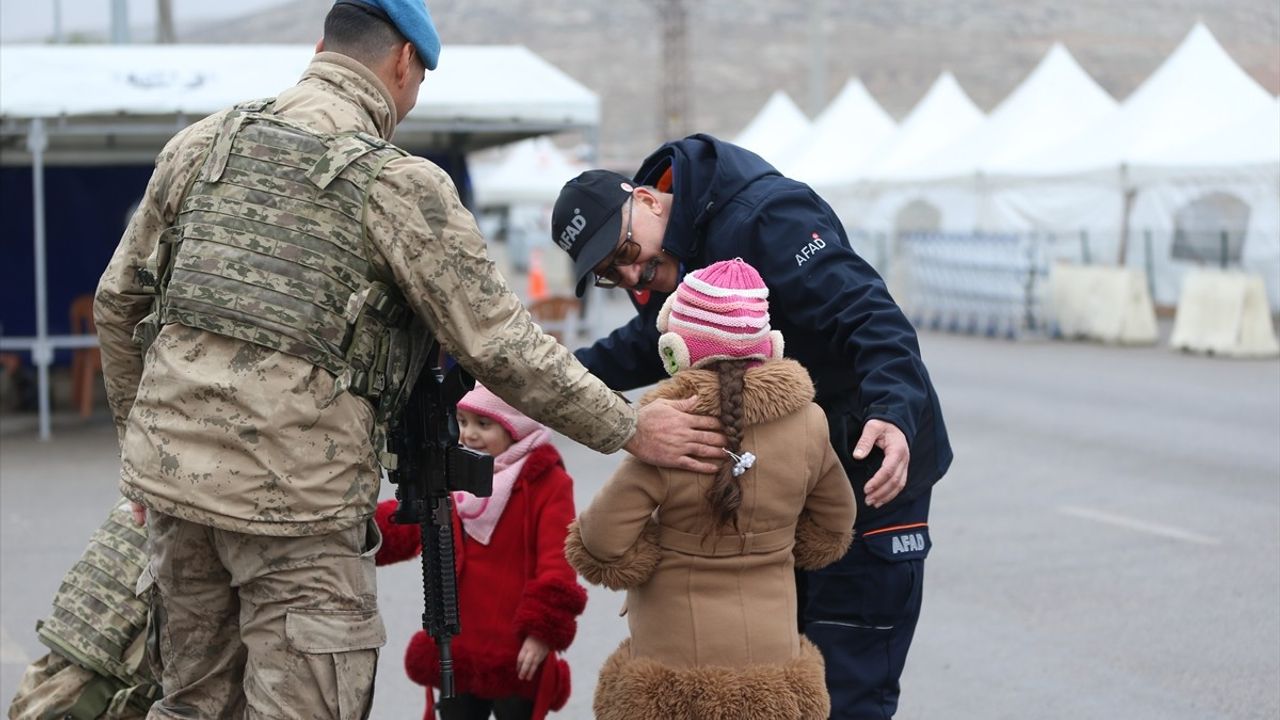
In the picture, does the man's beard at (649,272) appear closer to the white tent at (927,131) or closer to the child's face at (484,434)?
the child's face at (484,434)

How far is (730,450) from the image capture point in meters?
3.16

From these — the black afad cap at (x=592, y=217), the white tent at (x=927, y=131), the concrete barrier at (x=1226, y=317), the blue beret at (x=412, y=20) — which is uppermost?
the blue beret at (x=412, y=20)

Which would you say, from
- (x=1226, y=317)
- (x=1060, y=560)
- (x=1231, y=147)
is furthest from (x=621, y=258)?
(x=1231, y=147)

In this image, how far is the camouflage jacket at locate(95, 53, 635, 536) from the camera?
295 centimetres

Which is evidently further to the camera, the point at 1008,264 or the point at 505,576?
the point at 1008,264

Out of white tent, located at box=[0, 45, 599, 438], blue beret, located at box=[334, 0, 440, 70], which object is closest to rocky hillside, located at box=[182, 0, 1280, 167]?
white tent, located at box=[0, 45, 599, 438]

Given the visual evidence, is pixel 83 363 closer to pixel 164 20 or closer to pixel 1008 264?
pixel 1008 264

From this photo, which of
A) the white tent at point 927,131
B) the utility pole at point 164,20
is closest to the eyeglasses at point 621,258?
the white tent at point 927,131

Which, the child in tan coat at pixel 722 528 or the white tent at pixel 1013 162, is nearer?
the child in tan coat at pixel 722 528

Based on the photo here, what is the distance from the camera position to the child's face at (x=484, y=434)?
4.09 metres

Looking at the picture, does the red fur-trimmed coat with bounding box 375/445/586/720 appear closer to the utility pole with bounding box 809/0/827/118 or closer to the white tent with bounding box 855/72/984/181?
the white tent with bounding box 855/72/984/181

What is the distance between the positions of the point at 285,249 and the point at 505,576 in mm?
1394

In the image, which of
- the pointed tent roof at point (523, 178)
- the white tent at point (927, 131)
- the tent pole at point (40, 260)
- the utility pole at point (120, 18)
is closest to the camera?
the tent pole at point (40, 260)

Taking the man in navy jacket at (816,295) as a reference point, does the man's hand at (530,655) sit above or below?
below
